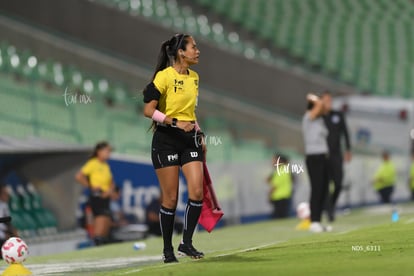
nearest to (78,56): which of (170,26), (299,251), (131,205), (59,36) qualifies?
(59,36)

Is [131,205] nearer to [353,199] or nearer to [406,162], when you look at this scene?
[353,199]

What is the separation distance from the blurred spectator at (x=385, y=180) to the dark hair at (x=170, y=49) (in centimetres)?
1977

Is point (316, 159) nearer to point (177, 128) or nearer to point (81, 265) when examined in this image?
point (81, 265)

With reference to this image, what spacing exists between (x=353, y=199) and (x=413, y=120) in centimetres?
301

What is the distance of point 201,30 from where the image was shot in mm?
34562

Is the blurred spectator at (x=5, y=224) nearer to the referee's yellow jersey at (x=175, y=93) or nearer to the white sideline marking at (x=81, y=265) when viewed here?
the white sideline marking at (x=81, y=265)

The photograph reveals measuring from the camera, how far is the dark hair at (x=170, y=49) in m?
11.6

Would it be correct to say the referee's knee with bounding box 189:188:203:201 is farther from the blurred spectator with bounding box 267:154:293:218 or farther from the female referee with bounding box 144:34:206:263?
the blurred spectator with bounding box 267:154:293:218

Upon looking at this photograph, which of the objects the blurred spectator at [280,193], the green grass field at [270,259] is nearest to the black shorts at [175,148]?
the green grass field at [270,259]

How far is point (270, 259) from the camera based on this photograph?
1144 cm

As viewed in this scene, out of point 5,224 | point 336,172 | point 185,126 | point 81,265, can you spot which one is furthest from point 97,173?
point 185,126

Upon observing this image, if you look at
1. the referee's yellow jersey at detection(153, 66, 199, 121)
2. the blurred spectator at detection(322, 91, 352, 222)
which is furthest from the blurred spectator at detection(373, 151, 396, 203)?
Answer: the referee's yellow jersey at detection(153, 66, 199, 121)

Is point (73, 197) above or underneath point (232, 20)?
underneath

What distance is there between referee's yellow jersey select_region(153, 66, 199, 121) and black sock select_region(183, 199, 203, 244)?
0.80 metres
